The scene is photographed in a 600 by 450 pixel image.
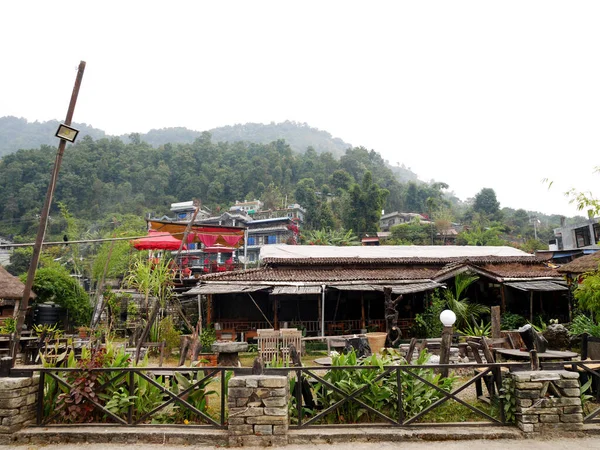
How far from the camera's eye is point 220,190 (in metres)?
58.4

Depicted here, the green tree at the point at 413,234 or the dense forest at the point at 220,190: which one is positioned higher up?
the dense forest at the point at 220,190

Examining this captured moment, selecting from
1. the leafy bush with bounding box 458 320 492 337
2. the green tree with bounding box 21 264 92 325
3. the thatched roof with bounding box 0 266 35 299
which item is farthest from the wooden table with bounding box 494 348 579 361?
the green tree with bounding box 21 264 92 325

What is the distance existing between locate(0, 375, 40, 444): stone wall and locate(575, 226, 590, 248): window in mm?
38142

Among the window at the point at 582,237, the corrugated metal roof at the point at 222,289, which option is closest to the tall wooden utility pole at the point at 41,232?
the corrugated metal roof at the point at 222,289

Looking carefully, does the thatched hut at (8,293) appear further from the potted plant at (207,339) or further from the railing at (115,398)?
the railing at (115,398)

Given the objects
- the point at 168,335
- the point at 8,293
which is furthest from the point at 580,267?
the point at 8,293

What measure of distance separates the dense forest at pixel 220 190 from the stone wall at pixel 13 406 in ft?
123

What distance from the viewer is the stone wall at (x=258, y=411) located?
4.63m

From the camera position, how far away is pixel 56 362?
5.70 meters

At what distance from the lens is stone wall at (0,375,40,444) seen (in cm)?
475

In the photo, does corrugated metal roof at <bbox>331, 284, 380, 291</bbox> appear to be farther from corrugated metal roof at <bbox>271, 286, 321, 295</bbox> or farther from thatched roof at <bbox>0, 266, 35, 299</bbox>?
thatched roof at <bbox>0, 266, 35, 299</bbox>

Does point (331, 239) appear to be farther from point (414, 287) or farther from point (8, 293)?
point (8, 293)

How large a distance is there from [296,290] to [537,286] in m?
9.05

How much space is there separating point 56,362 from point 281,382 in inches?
134
